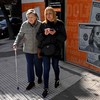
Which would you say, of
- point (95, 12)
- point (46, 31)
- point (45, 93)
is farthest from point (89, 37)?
point (45, 93)

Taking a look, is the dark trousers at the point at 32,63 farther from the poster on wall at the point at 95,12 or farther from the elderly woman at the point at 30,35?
the poster on wall at the point at 95,12

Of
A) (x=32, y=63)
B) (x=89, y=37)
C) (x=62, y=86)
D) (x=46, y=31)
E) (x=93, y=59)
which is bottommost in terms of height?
(x=62, y=86)

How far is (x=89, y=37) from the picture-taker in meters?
6.32

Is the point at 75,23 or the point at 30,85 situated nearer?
the point at 30,85

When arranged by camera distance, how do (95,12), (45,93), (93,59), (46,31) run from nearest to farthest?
(46,31)
(45,93)
(95,12)
(93,59)

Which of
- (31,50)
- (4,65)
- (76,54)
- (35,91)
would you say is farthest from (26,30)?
(4,65)

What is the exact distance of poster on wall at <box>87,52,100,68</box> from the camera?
618cm

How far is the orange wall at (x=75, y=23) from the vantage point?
6.29 meters

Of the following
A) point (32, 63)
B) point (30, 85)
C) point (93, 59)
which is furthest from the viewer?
point (93, 59)

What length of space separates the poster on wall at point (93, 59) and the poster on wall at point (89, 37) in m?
0.11

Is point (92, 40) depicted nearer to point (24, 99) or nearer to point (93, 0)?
point (93, 0)

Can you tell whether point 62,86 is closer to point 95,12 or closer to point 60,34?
point 60,34

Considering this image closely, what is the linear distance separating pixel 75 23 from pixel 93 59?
1130 mm

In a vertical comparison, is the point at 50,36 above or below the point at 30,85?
A: above
